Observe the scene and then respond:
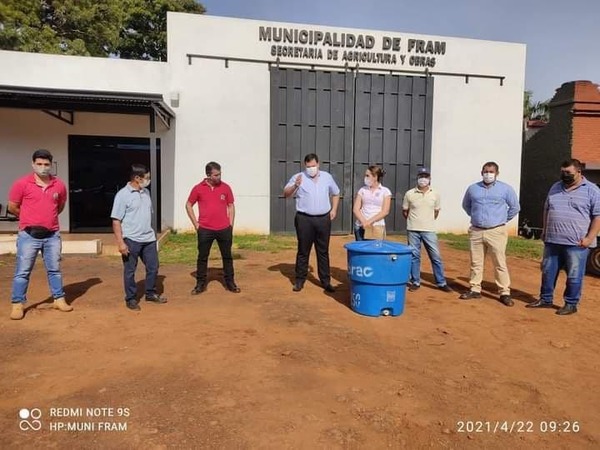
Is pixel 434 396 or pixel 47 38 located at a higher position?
pixel 47 38

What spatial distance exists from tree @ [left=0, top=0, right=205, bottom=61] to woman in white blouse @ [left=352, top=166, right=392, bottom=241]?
16897 mm

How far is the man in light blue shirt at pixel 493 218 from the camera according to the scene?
606cm

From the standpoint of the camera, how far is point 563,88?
15.5 m

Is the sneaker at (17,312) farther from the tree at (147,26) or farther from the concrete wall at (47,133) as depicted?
the tree at (147,26)

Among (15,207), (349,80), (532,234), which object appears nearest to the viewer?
(15,207)

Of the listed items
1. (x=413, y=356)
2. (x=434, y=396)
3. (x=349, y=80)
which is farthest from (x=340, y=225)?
(x=434, y=396)

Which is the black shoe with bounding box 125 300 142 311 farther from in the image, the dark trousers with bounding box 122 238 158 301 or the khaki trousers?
the khaki trousers

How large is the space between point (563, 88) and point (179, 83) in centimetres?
1181

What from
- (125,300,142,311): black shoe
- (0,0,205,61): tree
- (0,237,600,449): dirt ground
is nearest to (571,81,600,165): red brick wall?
(0,237,600,449): dirt ground

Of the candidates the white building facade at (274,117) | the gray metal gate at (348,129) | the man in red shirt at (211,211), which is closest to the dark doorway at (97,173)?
the white building facade at (274,117)

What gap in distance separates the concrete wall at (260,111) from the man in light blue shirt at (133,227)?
625cm

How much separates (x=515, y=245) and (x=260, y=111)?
7029mm

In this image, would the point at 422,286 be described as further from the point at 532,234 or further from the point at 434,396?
the point at 532,234

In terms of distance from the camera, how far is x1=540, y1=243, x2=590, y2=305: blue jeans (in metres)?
5.65
